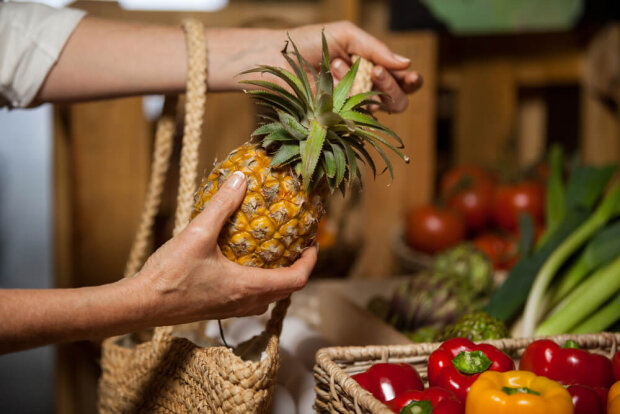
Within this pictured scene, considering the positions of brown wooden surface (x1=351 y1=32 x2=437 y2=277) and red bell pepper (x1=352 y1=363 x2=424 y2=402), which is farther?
brown wooden surface (x1=351 y1=32 x2=437 y2=277)

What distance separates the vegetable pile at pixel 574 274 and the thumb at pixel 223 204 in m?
0.76

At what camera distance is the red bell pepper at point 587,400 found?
837 millimetres

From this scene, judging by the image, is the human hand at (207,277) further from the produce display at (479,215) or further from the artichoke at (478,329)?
the produce display at (479,215)

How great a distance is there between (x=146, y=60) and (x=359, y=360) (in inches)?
28.0

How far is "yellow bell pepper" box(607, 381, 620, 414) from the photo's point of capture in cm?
80

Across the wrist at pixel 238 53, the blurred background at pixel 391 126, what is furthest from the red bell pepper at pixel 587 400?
the blurred background at pixel 391 126

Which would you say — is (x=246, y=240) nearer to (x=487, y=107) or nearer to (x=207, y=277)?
(x=207, y=277)

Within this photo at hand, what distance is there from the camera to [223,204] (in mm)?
850

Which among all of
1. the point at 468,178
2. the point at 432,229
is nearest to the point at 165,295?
the point at 432,229

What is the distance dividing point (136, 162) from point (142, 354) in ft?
3.45

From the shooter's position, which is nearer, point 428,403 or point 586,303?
point 428,403

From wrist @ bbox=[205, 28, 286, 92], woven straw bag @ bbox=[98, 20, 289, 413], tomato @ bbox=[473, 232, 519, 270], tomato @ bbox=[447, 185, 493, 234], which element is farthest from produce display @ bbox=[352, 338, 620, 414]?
tomato @ bbox=[447, 185, 493, 234]

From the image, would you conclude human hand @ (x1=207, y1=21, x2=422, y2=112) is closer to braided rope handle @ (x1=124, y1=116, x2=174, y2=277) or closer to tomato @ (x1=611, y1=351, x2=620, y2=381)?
braided rope handle @ (x1=124, y1=116, x2=174, y2=277)

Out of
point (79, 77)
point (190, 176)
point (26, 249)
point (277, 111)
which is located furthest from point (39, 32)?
point (26, 249)
